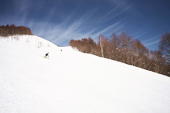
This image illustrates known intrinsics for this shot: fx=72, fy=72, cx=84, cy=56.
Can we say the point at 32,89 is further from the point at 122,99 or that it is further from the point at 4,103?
the point at 122,99

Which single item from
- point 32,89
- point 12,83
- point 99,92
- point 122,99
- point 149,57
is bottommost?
point 122,99

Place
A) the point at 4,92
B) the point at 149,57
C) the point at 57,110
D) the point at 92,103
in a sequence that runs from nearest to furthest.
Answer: the point at 57,110 → the point at 4,92 → the point at 92,103 → the point at 149,57

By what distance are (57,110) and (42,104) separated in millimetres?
687

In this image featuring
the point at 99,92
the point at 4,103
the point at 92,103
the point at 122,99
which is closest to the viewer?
the point at 4,103

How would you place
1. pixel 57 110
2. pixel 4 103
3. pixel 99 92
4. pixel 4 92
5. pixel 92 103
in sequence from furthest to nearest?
pixel 99 92
pixel 92 103
pixel 4 92
pixel 57 110
pixel 4 103

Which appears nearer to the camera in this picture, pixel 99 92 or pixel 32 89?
pixel 32 89

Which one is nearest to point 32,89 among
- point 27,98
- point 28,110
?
point 27,98

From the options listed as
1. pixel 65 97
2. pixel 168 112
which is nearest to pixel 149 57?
pixel 168 112

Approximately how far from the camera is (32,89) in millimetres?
3643

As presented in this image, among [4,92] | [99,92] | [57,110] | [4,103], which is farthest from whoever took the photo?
[99,92]

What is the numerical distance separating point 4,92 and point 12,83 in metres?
0.77

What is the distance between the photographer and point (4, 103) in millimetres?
2561

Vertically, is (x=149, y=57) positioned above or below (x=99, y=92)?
above

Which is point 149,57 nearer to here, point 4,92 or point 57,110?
point 57,110
